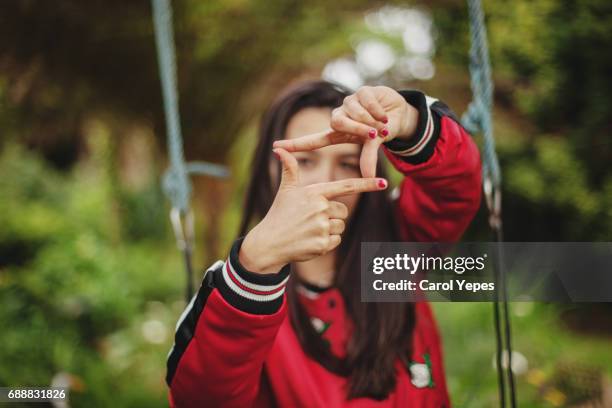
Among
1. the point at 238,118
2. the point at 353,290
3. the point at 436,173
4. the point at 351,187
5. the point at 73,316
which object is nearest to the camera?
the point at 351,187

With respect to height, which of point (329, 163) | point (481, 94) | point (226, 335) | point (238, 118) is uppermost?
point (238, 118)

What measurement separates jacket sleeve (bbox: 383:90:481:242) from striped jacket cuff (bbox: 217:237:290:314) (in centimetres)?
18

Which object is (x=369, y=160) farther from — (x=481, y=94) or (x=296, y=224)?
(x=481, y=94)

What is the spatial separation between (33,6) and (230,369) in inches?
51.2

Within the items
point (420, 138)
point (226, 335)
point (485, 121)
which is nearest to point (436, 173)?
point (420, 138)

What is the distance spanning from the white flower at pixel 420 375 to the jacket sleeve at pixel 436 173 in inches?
6.1

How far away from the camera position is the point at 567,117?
1.93 m

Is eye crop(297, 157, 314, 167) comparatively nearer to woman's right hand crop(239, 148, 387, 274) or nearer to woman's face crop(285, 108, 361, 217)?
woman's face crop(285, 108, 361, 217)

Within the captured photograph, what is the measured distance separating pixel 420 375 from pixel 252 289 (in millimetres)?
267

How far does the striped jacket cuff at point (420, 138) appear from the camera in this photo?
466mm

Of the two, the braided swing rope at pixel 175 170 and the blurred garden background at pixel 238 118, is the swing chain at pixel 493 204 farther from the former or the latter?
the blurred garden background at pixel 238 118

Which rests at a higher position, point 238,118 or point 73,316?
point 238,118

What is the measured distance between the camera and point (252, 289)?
39 centimetres

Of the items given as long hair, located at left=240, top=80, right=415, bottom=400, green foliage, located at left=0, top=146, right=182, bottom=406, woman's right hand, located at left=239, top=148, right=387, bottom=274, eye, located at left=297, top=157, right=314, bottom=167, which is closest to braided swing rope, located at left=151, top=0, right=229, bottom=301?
long hair, located at left=240, top=80, right=415, bottom=400
